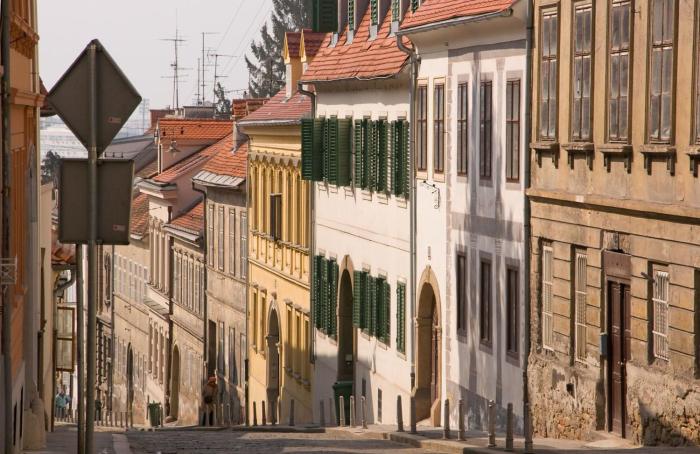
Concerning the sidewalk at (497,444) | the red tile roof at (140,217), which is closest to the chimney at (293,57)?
the sidewalk at (497,444)

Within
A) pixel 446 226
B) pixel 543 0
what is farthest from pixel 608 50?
pixel 446 226

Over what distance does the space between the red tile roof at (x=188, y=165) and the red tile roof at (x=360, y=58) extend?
2101 centimetres

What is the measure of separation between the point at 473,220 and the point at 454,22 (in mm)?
3250

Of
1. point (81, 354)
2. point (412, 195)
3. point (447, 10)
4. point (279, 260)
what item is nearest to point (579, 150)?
point (447, 10)

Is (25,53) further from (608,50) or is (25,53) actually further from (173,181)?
(173,181)

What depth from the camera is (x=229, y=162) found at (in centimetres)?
6006

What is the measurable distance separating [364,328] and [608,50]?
17350 millimetres

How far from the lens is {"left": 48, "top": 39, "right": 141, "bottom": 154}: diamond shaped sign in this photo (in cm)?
1042

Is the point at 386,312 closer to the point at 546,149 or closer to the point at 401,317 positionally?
the point at 401,317

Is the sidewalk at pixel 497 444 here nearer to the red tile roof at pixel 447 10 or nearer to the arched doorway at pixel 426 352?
the arched doorway at pixel 426 352

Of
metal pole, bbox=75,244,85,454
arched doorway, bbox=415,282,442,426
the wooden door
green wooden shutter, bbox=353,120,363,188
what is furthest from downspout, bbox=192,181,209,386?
metal pole, bbox=75,244,85,454

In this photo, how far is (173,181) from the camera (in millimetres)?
67500

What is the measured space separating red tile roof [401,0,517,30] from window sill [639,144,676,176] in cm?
591

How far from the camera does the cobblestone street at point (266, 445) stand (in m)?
23.5
